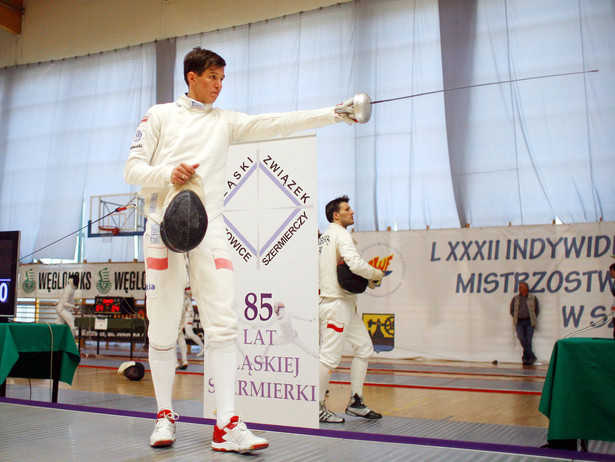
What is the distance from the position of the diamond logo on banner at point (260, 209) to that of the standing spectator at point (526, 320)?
19.3 feet

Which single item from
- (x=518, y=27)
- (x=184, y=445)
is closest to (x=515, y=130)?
(x=518, y=27)

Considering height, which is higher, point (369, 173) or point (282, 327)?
point (369, 173)

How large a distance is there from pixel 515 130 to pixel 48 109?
10.7m

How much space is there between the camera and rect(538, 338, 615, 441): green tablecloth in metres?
2.47

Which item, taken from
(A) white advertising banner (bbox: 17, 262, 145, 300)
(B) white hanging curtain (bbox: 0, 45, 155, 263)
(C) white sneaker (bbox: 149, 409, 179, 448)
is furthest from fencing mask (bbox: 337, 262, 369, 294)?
(B) white hanging curtain (bbox: 0, 45, 155, 263)

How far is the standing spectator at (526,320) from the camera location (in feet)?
26.9

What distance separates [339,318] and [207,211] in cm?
194

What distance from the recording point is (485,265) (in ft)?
28.6

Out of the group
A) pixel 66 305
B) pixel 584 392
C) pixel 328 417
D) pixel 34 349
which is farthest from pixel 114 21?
pixel 584 392

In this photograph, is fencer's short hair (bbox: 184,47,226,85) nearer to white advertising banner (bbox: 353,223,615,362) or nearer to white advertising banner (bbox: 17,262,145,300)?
white advertising banner (bbox: 353,223,615,362)

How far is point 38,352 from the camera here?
4.14m

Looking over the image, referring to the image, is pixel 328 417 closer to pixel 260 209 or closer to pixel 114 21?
pixel 260 209

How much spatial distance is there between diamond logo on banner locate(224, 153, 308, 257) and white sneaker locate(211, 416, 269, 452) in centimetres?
160

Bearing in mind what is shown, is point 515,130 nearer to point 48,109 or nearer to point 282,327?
point 282,327
